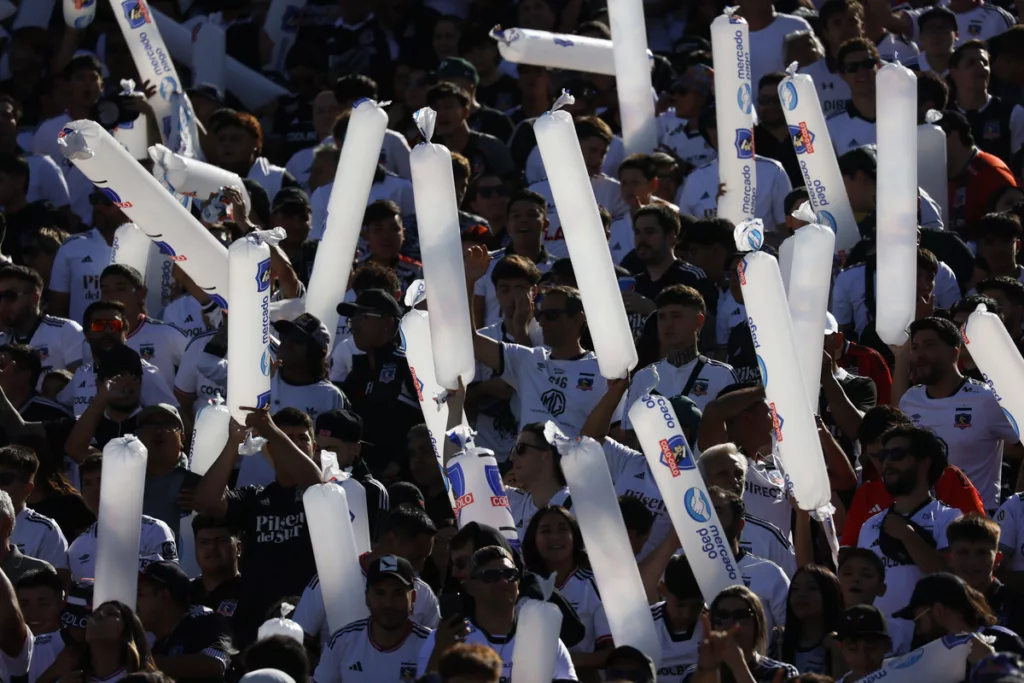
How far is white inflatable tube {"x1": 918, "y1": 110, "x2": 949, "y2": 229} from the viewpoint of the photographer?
10.7 meters

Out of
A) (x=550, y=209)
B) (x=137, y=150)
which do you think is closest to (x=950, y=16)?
(x=550, y=209)

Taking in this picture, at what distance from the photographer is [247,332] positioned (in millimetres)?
8383

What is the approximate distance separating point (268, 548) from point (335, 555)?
2.27ft

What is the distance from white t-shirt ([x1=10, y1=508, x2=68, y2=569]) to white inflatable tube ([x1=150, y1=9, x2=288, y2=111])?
5866mm

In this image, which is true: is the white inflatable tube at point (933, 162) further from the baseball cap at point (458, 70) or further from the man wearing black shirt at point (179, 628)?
the man wearing black shirt at point (179, 628)

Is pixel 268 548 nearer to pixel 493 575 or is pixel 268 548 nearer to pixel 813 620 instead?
pixel 493 575

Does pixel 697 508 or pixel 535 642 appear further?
pixel 697 508

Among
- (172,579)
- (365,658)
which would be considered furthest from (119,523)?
(365,658)

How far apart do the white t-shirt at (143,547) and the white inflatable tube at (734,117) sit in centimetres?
368

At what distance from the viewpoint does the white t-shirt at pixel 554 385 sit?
8.98 meters

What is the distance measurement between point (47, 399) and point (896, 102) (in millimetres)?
4340

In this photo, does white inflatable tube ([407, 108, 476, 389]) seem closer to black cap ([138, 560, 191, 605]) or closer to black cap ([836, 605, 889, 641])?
black cap ([138, 560, 191, 605])

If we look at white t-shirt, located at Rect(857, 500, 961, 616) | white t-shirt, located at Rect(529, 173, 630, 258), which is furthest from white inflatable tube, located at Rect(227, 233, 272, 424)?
white t-shirt, located at Rect(529, 173, 630, 258)

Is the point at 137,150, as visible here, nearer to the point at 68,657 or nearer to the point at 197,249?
the point at 197,249
